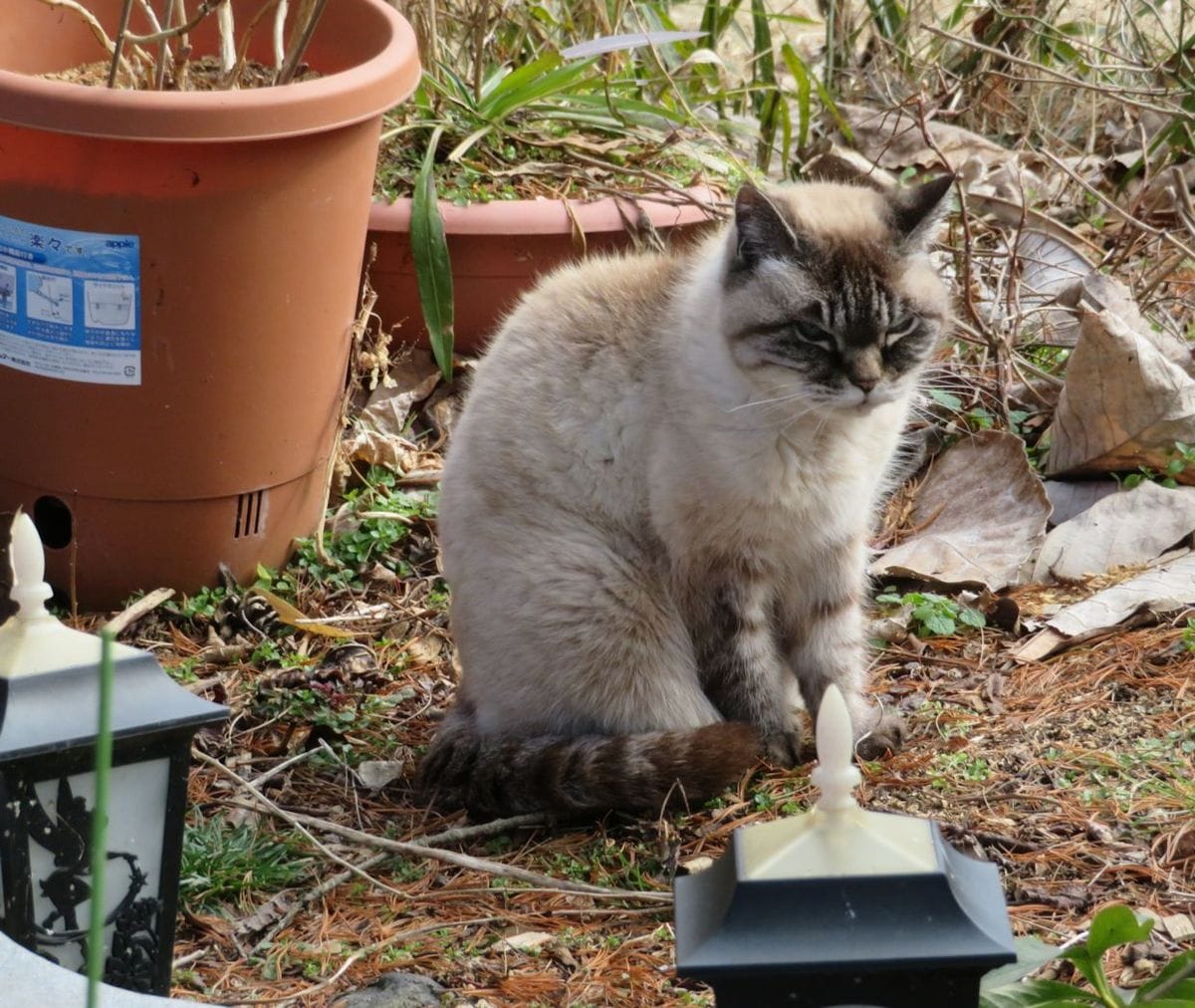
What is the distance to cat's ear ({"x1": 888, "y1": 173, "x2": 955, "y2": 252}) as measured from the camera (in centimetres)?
310

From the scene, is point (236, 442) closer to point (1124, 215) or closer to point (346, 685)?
point (346, 685)

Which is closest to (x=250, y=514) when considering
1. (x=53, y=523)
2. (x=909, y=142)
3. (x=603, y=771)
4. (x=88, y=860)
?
(x=53, y=523)

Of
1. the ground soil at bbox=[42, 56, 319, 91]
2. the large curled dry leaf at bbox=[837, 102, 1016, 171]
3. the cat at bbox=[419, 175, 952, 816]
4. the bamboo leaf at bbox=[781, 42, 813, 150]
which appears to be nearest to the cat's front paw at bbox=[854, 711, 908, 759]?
the cat at bbox=[419, 175, 952, 816]

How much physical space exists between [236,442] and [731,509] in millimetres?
1438

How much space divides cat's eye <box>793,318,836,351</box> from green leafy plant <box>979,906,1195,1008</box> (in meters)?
1.45

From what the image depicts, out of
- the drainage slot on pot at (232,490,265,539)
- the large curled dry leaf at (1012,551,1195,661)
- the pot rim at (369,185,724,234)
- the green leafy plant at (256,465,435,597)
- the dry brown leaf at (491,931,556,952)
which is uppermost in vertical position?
the pot rim at (369,185,724,234)

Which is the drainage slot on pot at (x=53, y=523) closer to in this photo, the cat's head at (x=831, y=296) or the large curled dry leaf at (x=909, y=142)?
the cat's head at (x=831, y=296)

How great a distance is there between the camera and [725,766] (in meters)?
3.06

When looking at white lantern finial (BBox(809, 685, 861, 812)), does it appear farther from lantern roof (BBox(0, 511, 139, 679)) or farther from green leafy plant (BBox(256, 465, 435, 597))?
green leafy plant (BBox(256, 465, 435, 597))

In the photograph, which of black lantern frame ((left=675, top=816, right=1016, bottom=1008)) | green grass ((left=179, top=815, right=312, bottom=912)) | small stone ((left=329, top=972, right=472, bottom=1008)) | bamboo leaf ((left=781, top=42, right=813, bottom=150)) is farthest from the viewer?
bamboo leaf ((left=781, top=42, right=813, bottom=150))

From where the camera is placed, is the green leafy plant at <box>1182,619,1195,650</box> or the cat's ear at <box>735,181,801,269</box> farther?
the green leafy plant at <box>1182,619,1195,650</box>

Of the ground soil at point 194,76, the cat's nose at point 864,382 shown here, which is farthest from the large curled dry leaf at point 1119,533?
the ground soil at point 194,76

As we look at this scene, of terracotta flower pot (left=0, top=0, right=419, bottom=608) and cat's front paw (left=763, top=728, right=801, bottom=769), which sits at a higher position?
terracotta flower pot (left=0, top=0, right=419, bottom=608)

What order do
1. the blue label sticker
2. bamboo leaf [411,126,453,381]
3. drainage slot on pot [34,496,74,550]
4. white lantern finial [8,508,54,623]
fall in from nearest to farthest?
white lantern finial [8,508,54,623] < the blue label sticker < drainage slot on pot [34,496,74,550] < bamboo leaf [411,126,453,381]
